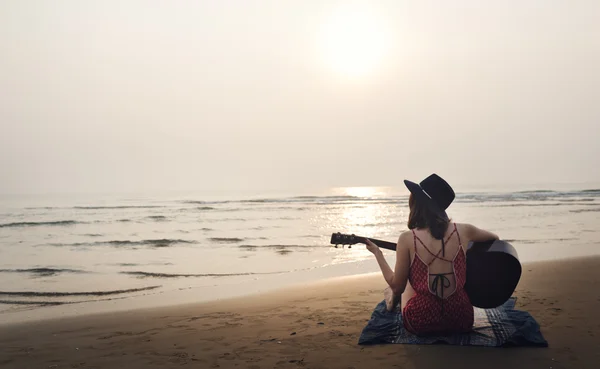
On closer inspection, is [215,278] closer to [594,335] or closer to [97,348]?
[97,348]

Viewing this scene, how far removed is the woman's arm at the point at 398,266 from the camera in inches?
185

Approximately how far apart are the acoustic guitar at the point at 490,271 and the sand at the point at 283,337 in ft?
1.89

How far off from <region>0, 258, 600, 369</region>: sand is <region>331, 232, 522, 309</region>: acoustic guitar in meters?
0.58

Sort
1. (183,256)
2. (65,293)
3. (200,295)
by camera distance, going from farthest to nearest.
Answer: (183,256) → (65,293) → (200,295)

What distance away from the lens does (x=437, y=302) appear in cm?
475

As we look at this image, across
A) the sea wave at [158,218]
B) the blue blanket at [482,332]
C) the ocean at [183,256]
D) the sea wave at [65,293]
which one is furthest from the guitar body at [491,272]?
the sea wave at [158,218]

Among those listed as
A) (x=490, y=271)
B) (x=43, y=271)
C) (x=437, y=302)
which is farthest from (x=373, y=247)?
(x=43, y=271)

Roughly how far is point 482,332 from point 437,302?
567mm

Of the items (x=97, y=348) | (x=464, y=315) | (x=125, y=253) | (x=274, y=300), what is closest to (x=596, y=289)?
(x=464, y=315)

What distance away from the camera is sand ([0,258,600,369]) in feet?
15.0

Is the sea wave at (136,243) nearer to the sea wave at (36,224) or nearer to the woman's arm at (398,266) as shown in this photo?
the sea wave at (36,224)

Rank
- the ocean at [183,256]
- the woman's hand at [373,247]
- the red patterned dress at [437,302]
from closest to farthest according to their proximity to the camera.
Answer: the red patterned dress at [437,302] < the woman's hand at [373,247] < the ocean at [183,256]

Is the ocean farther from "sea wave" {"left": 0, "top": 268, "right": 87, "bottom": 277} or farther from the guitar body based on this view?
the guitar body

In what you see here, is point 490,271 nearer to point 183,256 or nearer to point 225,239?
point 183,256
